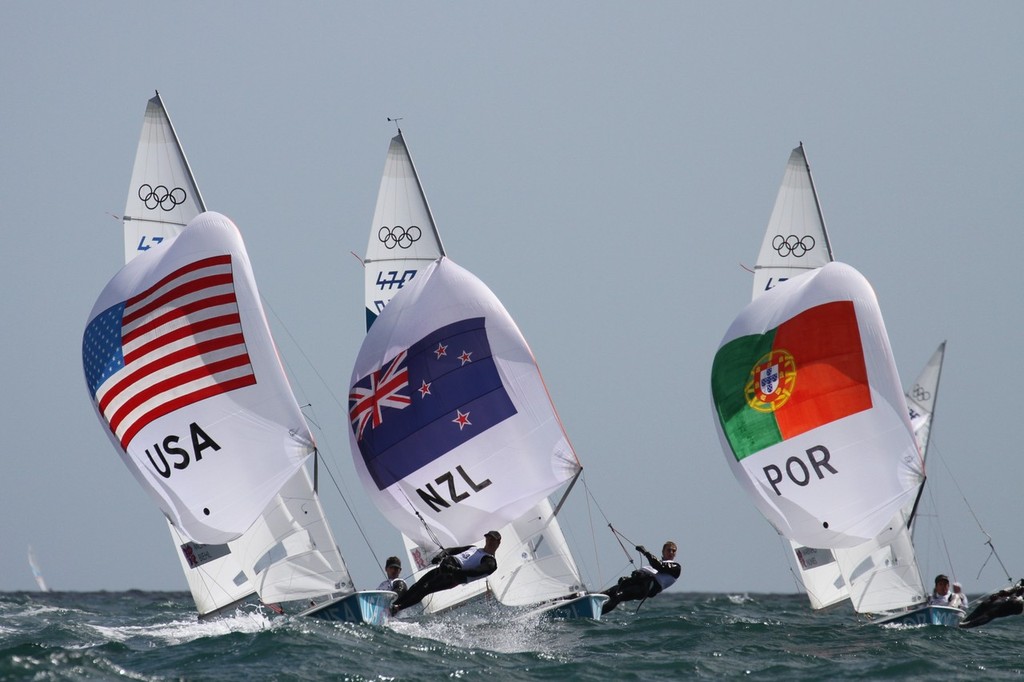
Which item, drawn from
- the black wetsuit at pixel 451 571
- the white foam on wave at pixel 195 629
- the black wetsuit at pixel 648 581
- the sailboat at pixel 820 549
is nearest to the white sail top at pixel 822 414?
the sailboat at pixel 820 549

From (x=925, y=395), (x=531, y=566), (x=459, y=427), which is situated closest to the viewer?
(x=459, y=427)

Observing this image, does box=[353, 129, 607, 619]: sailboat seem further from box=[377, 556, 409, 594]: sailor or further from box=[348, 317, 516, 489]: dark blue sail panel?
box=[348, 317, 516, 489]: dark blue sail panel

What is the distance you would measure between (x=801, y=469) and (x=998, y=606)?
13.7ft

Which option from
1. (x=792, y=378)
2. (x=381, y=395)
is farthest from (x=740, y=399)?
(x=381, y=395)

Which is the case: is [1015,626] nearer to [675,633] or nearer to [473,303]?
[675,633]

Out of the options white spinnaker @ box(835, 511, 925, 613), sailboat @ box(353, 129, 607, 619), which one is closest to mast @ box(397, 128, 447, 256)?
sailboat @ box(353, 129, 607, 619)

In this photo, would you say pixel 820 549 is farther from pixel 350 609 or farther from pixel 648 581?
pixel 350 609

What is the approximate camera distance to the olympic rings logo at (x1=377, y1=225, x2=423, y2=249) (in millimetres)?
27828

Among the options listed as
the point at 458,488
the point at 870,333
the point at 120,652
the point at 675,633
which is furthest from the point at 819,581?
the point at 120,652

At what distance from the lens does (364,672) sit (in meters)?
19.1

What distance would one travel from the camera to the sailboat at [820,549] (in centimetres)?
2723

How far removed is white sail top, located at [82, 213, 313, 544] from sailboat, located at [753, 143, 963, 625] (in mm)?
10297

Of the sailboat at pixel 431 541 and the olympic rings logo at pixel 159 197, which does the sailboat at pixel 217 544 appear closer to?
the olympic rings logo at pixel 159 197

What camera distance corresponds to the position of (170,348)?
22.7 m
